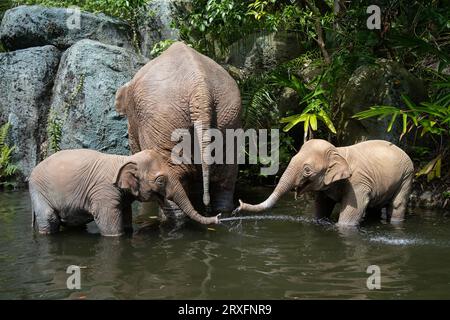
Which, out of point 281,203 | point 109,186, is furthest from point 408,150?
point 109,186

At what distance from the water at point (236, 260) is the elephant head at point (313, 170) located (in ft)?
2.00

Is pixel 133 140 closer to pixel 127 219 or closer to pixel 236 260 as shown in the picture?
pixel 127 219

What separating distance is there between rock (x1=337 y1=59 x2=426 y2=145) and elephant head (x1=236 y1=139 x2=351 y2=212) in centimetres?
268

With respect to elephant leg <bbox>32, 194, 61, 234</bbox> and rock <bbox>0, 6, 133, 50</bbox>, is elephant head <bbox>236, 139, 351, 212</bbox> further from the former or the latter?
rock <bbox>0, 6, 133, 50</bbox>

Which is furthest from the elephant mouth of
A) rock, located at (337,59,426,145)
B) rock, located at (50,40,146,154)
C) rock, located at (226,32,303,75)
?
rock, located at (226,32,303,75)

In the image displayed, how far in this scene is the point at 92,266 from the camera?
266 inches

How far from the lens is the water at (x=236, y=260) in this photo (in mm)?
5938

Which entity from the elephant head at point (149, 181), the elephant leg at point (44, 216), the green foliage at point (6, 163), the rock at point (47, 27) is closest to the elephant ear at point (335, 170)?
the elephant head at point (149, 181)

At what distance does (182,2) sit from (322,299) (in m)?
10.0

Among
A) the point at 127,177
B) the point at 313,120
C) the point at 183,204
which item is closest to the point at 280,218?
the point at 183,204

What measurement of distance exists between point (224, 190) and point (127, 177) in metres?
2.06

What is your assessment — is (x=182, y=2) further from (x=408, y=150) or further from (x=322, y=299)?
(x=322, y=299)

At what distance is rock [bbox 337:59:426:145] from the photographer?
10.6 meters

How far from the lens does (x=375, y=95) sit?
10734 mm
